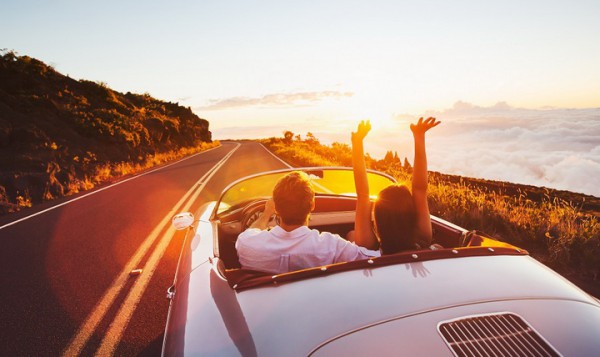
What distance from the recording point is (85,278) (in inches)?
184

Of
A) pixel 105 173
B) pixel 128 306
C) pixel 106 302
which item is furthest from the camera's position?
pixel 105 173

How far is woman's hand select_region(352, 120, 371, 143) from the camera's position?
246 centimetres

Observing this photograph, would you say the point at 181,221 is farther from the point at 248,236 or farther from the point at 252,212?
the point at 248,236

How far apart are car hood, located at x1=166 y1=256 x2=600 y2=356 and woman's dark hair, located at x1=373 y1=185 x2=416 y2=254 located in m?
0.40

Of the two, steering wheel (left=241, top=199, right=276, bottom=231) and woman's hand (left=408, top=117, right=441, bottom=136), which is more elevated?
woman's hand (left=408, top=117, right=441, bottom=136)

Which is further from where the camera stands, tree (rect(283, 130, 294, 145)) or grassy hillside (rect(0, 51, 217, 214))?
tree (rect(283, 130, 294, 145))

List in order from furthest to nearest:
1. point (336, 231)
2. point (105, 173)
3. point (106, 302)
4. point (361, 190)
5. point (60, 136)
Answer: point (60, 136), point (105, 173), point (106, 302), point (336, 231), point (361, 190)

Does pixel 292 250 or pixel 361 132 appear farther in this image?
pixel 361 132

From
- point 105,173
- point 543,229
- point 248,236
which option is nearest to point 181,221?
point 248,236

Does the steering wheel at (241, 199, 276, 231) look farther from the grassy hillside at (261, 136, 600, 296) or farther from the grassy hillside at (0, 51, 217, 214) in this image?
the grassy hillside at (0, 51, 217, 214)

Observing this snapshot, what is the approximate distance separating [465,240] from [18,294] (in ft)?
16.3

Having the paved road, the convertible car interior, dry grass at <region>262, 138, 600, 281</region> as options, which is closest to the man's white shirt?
the convertible car interior

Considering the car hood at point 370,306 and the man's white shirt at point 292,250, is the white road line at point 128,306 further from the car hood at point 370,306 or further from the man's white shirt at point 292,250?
the man's white shirt at point 292,250

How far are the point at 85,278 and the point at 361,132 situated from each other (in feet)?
13.9
